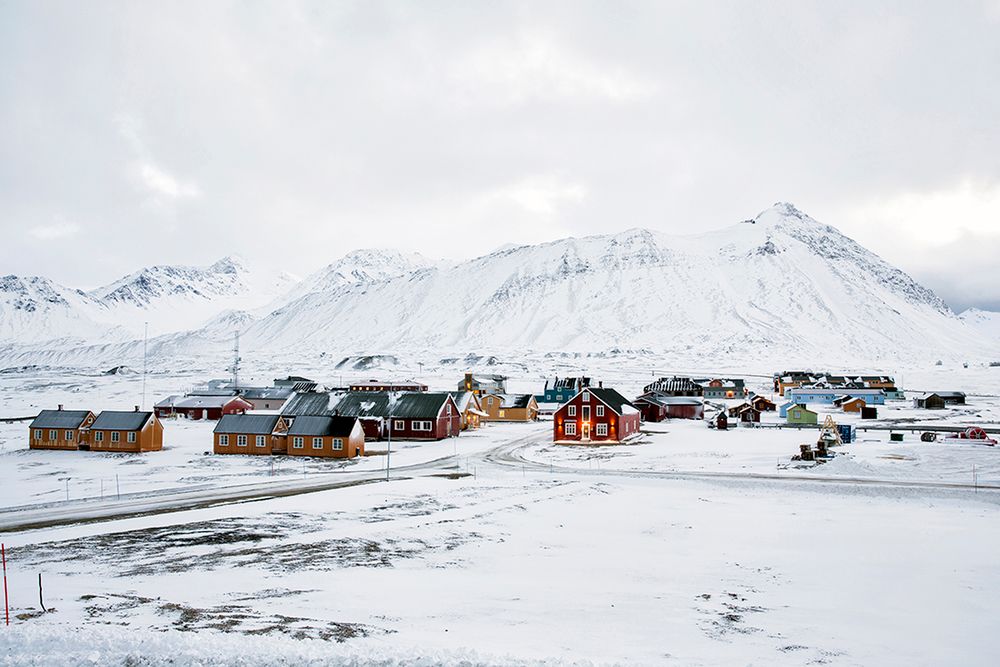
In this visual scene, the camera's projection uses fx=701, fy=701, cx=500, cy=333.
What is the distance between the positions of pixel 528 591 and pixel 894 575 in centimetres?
1248

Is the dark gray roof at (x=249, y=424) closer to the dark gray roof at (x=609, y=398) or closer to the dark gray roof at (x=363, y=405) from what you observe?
the dark gray roof at (x=363, y=405)

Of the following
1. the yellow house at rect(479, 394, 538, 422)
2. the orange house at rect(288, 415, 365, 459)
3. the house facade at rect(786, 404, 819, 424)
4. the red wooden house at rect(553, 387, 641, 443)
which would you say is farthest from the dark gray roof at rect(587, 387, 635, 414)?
the orange house at rect(288, 415, 365, 459)

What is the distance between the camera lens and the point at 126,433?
61469 millimetres

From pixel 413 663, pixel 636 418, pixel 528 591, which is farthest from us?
pixel 636 418

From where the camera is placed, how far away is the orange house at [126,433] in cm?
6125

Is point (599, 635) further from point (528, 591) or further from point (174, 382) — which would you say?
point (174, 382)

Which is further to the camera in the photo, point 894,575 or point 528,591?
point 894,575

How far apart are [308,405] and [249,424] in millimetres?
8724

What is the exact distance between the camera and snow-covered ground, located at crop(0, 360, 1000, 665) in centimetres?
1536

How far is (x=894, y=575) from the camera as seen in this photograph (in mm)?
23172

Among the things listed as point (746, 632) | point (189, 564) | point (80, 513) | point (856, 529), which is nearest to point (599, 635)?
point (746, 632)

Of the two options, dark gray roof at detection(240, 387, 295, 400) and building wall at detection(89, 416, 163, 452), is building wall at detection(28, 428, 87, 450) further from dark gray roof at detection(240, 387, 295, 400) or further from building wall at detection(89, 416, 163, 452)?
dark gray roof at detection(240, 387, 295, 400)

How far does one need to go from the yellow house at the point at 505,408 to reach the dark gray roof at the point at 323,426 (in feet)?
120

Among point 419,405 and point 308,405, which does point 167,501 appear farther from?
point 419,405
